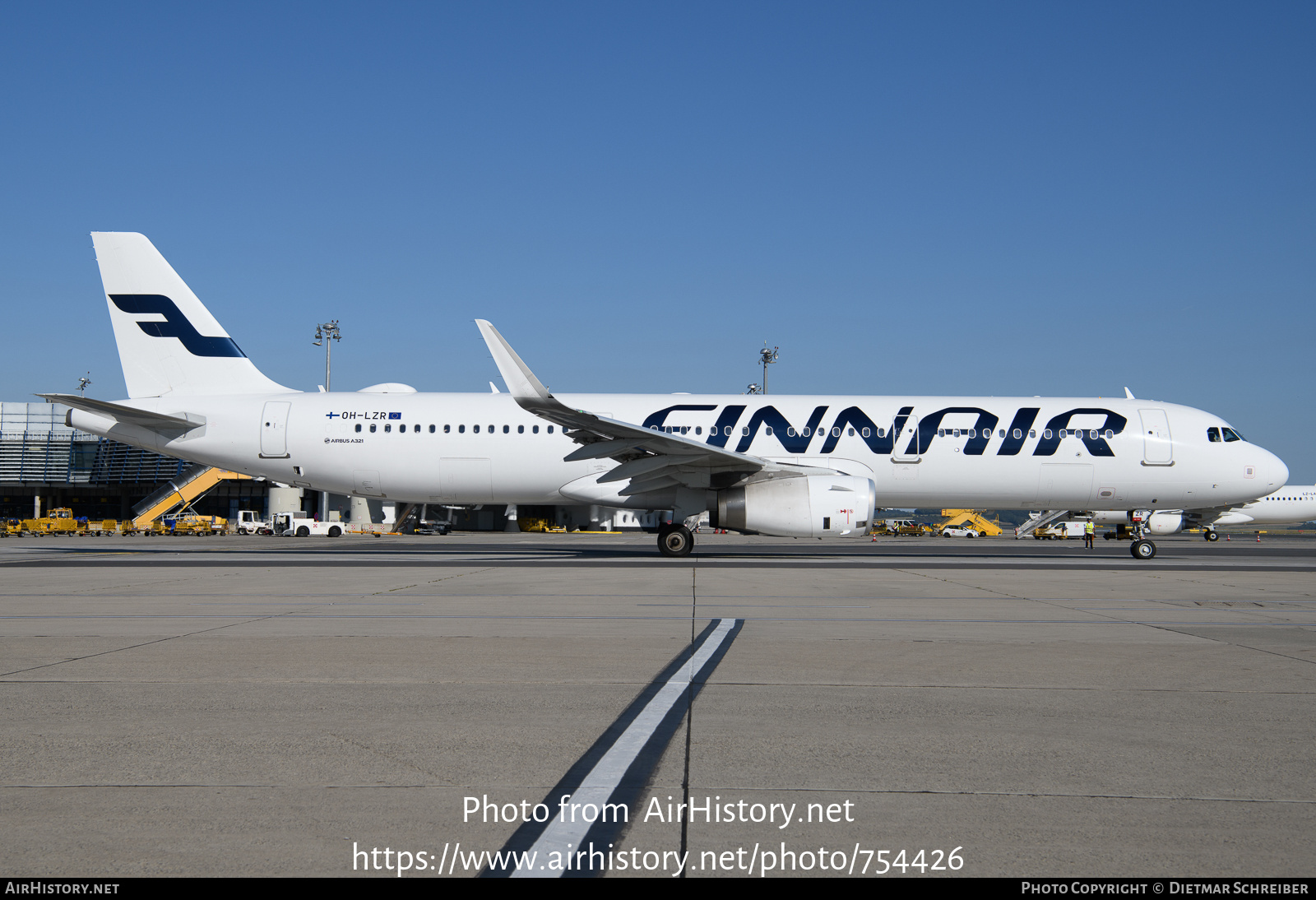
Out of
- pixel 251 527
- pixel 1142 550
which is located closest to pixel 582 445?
pixel 1142 550

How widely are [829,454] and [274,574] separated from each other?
1246cm

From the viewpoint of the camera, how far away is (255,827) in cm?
307

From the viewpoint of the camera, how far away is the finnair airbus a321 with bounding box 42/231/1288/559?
71.0 feet

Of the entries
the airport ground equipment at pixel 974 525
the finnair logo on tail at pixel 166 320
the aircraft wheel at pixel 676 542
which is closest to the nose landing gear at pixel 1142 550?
the aircraft wheel at pixel 676 542

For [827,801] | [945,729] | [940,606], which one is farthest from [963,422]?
[827,801]

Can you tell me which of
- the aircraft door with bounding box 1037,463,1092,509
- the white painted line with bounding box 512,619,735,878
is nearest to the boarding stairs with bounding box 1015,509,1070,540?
the aircraft door with bounding box 1037,463,1092,509

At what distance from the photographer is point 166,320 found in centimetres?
2231

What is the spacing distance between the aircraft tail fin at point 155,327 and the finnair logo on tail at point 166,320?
0.07ft

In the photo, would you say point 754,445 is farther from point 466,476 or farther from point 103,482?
point 103,482

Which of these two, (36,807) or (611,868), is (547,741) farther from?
(36,807)

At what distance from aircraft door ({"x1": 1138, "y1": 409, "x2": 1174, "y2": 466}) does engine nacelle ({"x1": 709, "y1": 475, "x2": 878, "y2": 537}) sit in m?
7.62

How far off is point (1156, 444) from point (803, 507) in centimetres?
971

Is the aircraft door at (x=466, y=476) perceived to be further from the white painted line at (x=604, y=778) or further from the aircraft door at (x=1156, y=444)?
the white painted line at (x=604, y=778)

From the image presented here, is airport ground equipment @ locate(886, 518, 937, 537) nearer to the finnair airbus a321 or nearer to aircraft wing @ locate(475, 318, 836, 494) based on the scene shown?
the finnair airbus a321
